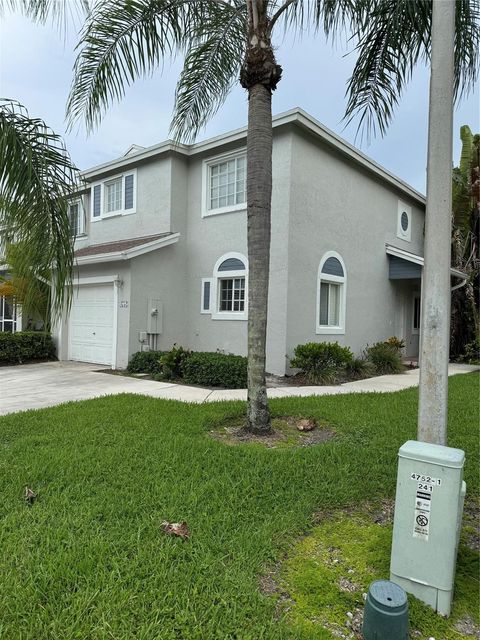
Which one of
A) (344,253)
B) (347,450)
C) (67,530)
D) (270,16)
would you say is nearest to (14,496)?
(67,530)

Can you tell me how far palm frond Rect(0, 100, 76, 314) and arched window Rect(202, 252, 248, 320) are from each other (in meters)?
7.14

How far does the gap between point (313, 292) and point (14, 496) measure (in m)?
9.52

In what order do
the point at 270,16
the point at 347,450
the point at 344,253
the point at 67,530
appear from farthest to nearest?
1. the point at 344,253
2. the point at 270,16
3. the point at 347,450
4. the point at 67,530

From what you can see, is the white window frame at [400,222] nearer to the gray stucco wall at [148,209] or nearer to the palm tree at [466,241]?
the palm tree at [466,241]

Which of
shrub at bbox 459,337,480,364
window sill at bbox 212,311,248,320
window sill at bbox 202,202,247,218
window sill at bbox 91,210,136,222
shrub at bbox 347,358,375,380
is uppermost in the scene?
window sill at bbox 91,210,136,222

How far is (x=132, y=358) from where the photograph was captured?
12.1 metres

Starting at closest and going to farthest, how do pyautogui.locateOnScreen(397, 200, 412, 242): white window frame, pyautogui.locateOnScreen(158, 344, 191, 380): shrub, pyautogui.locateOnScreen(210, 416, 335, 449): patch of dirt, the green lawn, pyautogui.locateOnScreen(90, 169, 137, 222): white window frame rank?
the green lawn → pyautogui.locateOnScreen(210, 416, 335, 449): patch of dirt → pyautogui.locateOnScreen(158, 344, 191, 380): shrub → pyautogui.locateOnScreen(90, 169, 137, 222): white window frame → pyautogui.locateOnScreen(397, 200, 412, 242): white window frame

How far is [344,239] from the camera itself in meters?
13.5

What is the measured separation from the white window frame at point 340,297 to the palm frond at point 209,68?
5.66 meters

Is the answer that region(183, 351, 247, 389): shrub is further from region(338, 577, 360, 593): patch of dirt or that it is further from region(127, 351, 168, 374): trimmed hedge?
region(338, 577, 360, 593): patch of dirt

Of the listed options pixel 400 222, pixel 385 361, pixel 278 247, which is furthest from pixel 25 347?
pixel 400 222

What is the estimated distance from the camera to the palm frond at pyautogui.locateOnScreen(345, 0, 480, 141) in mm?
5941

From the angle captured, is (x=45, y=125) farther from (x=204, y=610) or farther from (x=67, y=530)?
(x=204, y=610)

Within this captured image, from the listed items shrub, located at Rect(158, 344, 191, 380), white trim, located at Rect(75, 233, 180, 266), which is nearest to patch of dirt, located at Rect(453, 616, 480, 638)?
shrub, located at Rect(158, 344, 191, 380)
